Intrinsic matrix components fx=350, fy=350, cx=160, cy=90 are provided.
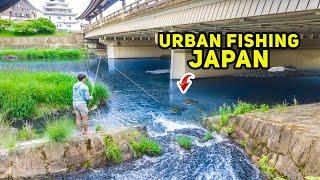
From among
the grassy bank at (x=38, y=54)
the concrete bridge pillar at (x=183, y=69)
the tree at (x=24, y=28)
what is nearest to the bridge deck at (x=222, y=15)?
the concrete bridge pillar at (x=183, y=69)

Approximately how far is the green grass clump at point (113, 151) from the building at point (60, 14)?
448ft

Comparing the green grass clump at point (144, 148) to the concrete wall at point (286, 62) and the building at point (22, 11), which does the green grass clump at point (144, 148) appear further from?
the building at point (22, 11)

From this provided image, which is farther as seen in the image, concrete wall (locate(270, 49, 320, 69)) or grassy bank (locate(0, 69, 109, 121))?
concrete wall (locate(270, 49, 320, 69))

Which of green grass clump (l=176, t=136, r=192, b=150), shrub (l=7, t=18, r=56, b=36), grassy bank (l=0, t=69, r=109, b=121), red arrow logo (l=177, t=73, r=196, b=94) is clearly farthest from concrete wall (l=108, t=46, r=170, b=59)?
green grass clump (l=176, t=136, r=192, b=150)

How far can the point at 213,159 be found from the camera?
10602 millimetres

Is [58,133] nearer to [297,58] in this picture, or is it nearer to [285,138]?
[285,138]

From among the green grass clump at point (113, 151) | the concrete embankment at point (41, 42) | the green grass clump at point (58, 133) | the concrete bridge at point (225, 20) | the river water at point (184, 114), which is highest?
the concrete bridge at point (225, 20)

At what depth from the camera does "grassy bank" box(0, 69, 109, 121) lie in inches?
612

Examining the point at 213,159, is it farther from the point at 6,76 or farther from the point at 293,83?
the point at 293,83

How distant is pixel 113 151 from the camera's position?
10.1m

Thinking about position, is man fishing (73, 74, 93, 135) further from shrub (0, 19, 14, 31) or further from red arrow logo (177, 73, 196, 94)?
shrub (0, 19, 14, 31)

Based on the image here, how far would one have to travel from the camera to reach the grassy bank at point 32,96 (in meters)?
15.5

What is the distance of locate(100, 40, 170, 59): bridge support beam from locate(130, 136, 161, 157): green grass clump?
161ft

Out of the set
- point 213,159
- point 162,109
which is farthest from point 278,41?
point 213,159
